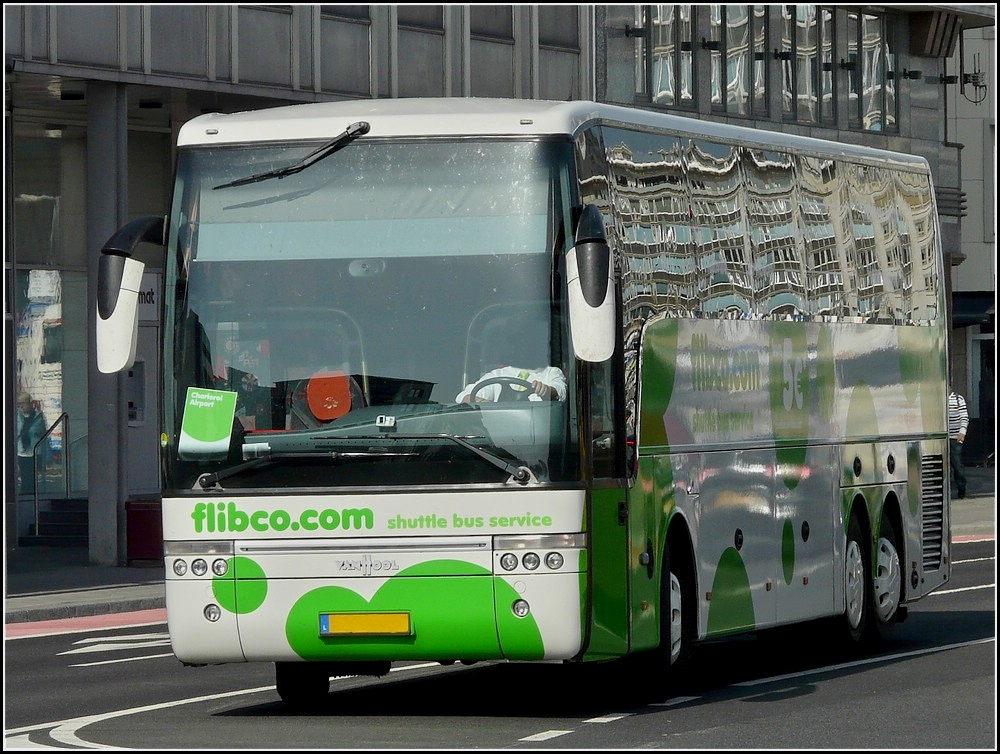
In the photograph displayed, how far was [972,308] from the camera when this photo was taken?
49.7m

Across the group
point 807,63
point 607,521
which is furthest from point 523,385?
point 807,63

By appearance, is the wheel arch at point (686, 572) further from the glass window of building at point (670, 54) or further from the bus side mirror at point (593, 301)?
the glass window of building at point (670, 54)

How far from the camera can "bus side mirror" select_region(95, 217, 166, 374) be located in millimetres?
11836

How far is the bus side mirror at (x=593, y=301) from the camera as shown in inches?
449

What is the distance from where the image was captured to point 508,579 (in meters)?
11.7

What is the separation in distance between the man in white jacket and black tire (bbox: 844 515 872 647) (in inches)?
202

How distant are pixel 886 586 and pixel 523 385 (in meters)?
6.22

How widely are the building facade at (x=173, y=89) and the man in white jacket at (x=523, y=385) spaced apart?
14080 mm

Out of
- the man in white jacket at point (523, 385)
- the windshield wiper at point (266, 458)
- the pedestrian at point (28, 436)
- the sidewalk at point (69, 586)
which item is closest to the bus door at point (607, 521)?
the man in white jacket at point (523, 385)

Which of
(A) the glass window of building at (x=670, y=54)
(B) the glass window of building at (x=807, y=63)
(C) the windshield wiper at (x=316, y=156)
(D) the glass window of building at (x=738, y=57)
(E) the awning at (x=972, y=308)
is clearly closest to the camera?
(C) the windshield wiper at (x=316, y=156)

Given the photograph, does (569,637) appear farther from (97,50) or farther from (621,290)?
(97,50)

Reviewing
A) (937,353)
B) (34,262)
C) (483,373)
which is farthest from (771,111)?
(483,373)

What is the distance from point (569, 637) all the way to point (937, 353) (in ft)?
26.1

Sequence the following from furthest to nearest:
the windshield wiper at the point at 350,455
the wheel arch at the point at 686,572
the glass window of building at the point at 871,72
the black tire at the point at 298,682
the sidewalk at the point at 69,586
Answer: the glass window of building at the point at 871,72
the sidewalk at the point at 69,586
the wheel arch at the point at 686,572
the black tire at the point at 298,682
the windshield wiper at the point at 350,455
